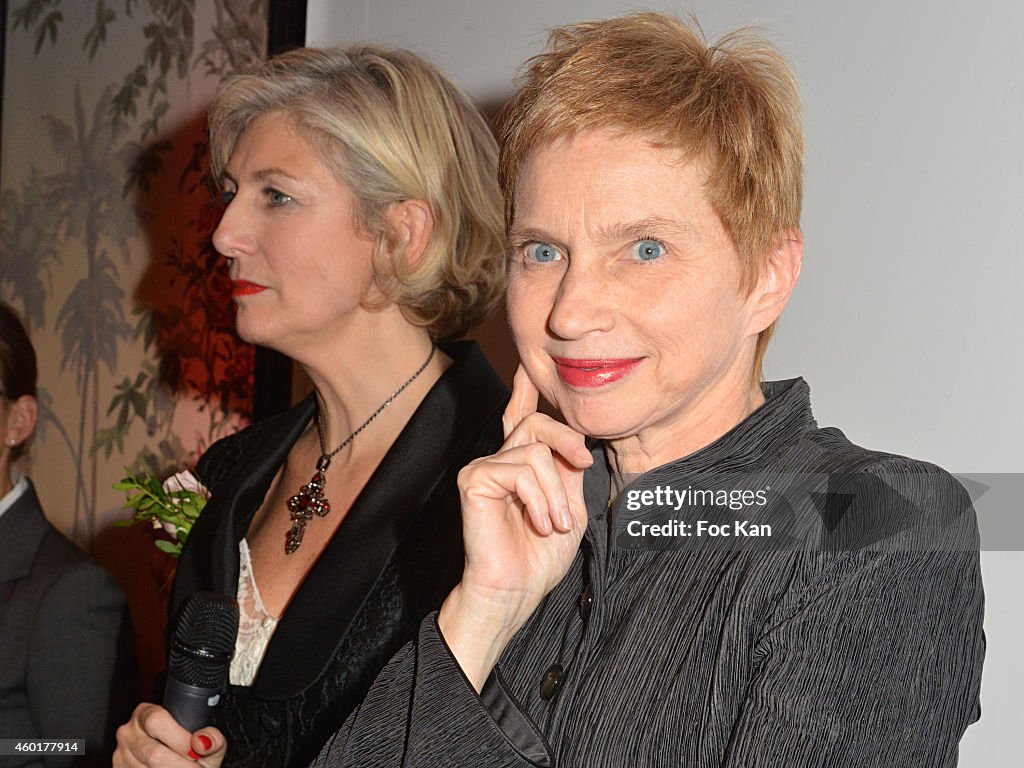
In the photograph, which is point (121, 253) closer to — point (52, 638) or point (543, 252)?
point (52, 638)

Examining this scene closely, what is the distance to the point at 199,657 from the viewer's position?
1.24 metres

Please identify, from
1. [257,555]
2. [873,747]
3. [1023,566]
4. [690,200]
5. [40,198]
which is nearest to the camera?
[873,747]

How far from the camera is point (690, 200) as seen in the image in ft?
3.09

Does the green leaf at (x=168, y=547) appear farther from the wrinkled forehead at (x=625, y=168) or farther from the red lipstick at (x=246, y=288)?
the wrinkled forehead at (x=625, y=168)

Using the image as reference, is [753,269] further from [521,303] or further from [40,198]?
[40,198]

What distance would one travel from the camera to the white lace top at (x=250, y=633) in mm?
1499

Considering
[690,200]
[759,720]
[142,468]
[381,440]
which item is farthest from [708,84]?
[142,468]

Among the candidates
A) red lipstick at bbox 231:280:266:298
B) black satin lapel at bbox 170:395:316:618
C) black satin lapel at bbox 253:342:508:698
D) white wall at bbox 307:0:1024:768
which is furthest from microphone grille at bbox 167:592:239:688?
white wall at bbox 307:0:1024:768

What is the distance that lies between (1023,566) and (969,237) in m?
0.35

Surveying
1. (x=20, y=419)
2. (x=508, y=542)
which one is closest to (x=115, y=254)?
(x=20, y=419)

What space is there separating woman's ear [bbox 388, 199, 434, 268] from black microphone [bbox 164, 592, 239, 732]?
0.62 metres

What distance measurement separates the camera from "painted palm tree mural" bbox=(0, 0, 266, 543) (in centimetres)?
229

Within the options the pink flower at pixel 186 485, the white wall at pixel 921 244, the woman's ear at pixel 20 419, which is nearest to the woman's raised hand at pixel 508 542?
the white wall at pixel 921 244

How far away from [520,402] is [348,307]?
0.62 m
